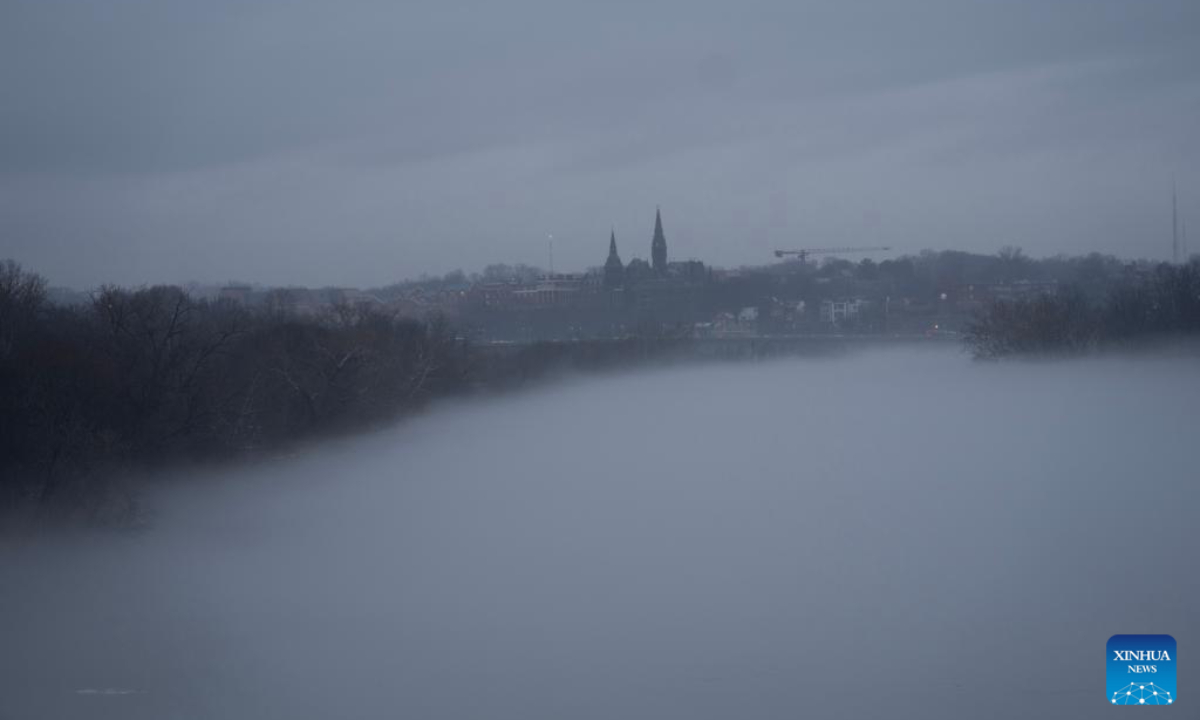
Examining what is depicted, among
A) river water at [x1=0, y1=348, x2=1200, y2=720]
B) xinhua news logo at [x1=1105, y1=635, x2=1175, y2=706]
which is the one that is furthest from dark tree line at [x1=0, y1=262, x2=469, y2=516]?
xinhua news logo at [x1=1105, y1=635, x2=1175, y2=706]

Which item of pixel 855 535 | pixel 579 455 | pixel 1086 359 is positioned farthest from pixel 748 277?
pixel 855 535

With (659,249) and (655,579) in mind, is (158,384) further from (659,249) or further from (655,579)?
(659,249)

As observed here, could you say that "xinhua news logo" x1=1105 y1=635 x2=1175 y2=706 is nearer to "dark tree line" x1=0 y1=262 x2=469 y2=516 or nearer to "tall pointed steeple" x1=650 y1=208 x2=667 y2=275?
"dark tree line" x1=0 y1=262 x2=469 y2=516

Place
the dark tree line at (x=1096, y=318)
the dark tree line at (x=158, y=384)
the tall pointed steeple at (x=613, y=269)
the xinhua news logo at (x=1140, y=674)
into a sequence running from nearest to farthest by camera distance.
Result: the xinhua news logo at (x=1140, y=674) → the dark tree line at (x=158, y=384) → the dark tree line at (x=1096, y=318) → the tall pointed steeple at (x=613, y=269)

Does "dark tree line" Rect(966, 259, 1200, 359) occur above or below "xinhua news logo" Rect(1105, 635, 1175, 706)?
above

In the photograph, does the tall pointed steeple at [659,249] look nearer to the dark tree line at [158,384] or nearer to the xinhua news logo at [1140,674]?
the dark tree line at [158,384]

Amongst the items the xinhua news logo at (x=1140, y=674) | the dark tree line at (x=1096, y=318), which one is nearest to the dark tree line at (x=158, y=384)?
the xinhua news logo at (x=1140, y=674)
